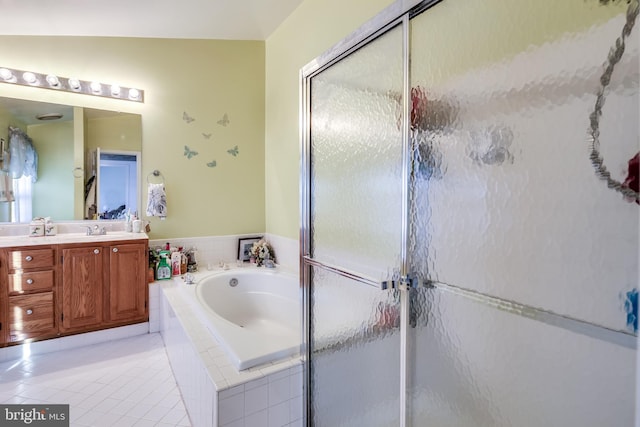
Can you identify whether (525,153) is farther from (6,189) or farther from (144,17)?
(6,189)

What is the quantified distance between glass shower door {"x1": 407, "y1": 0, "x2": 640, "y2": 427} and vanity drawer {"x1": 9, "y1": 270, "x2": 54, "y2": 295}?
2597 mm

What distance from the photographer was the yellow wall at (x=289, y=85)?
2204 mm

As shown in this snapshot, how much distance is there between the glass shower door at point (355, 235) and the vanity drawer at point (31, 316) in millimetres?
2077

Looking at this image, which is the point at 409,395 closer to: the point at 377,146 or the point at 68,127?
the point at 377,146

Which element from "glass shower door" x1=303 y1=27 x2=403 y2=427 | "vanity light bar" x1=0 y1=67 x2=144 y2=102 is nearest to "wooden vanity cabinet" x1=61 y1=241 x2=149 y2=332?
"vanity light bar" x1=0 y1=67 x2=144 y2=102

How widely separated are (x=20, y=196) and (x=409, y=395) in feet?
10.2

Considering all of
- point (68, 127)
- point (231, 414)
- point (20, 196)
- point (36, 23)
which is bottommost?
point (231, 414)

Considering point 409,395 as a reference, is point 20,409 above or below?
below

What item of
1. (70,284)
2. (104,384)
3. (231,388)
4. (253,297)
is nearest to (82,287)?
(70,284)

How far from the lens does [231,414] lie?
4.04 feet

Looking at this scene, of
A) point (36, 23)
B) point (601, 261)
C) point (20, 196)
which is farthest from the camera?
point (20, 196)

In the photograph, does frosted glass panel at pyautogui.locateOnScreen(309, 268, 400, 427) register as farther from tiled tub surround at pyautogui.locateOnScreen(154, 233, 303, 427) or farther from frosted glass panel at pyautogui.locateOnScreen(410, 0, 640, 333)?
frosted glass panel at pyautogui.locateOnScreen(410, 0, 640, 333)

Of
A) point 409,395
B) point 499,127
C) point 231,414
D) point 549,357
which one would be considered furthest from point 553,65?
point 231,414

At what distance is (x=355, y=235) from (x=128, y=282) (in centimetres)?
218
